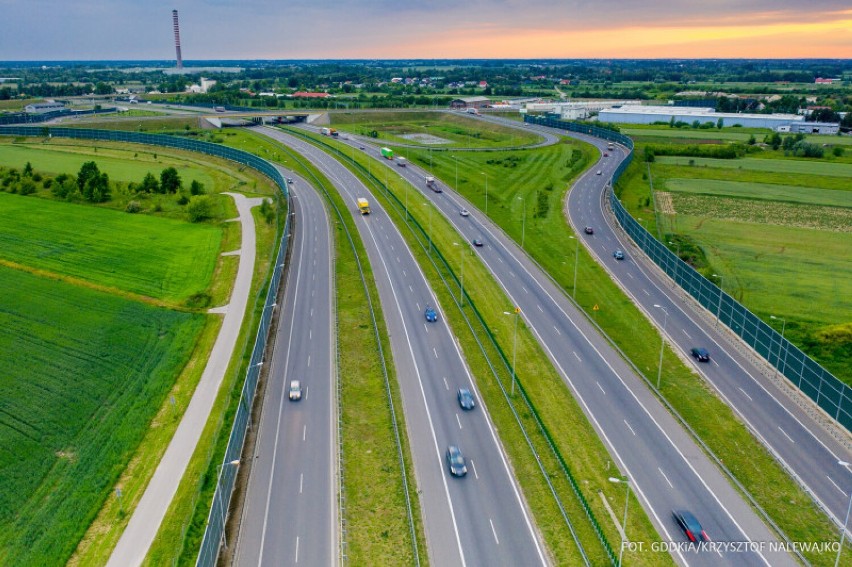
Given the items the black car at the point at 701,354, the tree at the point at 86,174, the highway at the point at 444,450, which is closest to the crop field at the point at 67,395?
the highway at the point at 444,450

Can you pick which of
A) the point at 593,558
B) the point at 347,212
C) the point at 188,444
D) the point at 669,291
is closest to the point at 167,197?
the point at 347,212

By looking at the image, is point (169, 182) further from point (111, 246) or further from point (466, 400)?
point (466, 400)

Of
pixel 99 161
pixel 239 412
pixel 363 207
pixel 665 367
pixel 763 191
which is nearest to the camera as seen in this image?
pixel 239 412

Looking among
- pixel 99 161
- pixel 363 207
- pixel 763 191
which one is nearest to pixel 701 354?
pixel 363 207

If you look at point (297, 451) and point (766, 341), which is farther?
point (766, 341)

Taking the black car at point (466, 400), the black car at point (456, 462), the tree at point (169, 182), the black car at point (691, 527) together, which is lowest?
the black car at point (691, 527)

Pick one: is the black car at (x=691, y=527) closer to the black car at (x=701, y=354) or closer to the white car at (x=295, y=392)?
the black car at (x=701, y=354)
